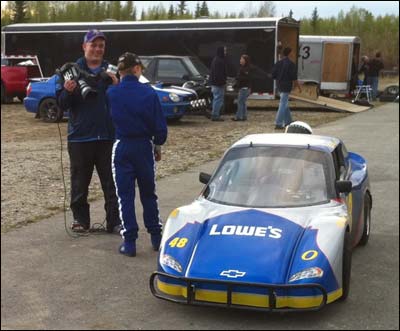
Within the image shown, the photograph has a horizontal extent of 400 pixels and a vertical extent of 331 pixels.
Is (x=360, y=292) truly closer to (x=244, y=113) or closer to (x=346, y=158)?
(x=346, y=158)

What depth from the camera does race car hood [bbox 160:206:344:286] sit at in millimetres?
4148

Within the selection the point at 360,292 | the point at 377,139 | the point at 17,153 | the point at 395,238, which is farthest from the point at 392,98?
the point at 360,292

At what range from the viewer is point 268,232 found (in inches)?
176

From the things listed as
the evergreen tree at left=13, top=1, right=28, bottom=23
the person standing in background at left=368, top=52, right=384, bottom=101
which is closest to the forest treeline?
the evergreen tree at left=13, top=1, right=28, bottom=23

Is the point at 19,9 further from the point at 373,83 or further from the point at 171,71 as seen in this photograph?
the point at 373,83

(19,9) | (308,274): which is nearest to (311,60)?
(19,9)

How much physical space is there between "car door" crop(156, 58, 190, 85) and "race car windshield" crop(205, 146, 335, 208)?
12.5m

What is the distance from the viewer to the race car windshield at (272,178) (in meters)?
5.05

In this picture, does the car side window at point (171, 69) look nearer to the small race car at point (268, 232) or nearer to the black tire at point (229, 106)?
the black tire at point (229, 106)

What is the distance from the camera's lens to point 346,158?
620 centimetres

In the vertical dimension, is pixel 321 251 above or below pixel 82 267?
above

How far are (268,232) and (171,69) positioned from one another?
13.9 metres

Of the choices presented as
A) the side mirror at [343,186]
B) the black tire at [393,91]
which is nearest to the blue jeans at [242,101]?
the black tire at [393,91]

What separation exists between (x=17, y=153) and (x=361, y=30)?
26554 millimetres
